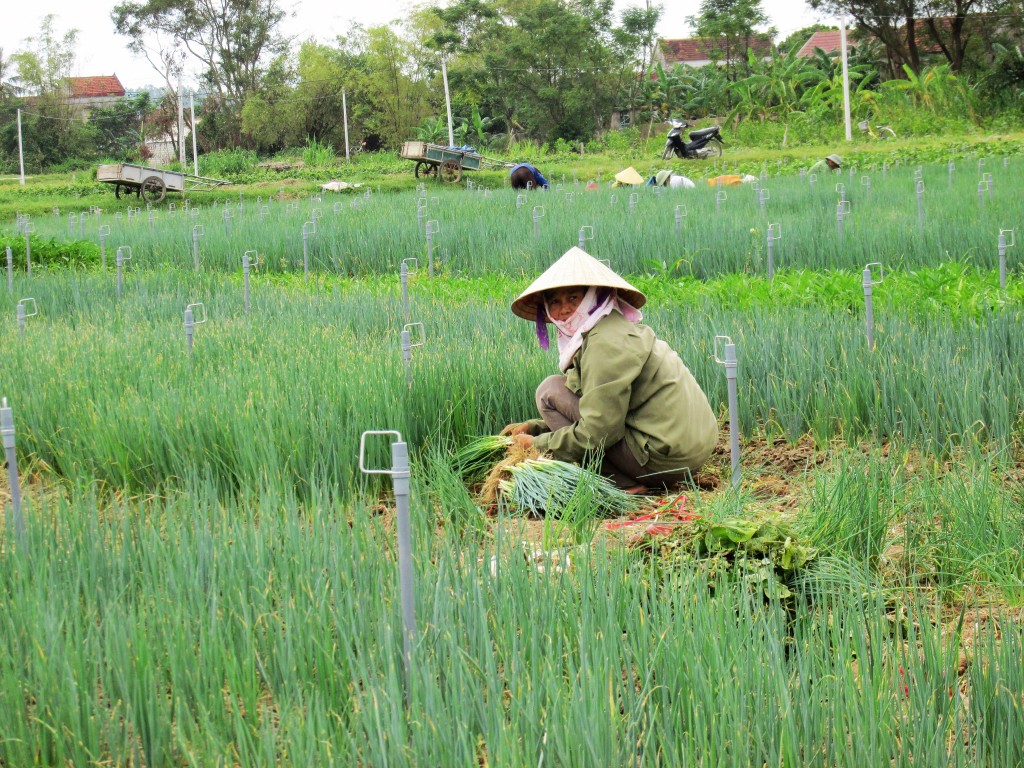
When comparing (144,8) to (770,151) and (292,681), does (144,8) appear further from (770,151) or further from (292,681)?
(292,681)

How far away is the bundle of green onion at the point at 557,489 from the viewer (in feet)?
11.7

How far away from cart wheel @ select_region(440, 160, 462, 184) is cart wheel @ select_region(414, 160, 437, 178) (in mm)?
473

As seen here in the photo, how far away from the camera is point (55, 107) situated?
37.3 meters

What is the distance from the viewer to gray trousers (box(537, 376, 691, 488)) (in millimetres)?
3975

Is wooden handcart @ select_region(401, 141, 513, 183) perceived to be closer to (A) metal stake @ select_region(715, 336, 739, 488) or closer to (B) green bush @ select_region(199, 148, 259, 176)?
(B) green bush @ select_region(199, 148, 259, 176)

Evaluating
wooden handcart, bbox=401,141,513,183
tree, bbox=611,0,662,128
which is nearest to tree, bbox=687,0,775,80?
tree, bbox=611,0,662,128

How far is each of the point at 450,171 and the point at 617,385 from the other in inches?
808

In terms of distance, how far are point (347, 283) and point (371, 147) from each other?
2797 cm

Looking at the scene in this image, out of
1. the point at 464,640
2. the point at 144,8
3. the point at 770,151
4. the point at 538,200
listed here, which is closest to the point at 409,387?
the point at 464,640

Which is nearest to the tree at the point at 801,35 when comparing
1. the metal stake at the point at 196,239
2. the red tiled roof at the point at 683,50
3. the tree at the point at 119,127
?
the red tiled roof at the point at 683,50

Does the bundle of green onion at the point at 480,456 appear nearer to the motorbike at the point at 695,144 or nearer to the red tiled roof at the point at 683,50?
the motorbike at the point at 695,144

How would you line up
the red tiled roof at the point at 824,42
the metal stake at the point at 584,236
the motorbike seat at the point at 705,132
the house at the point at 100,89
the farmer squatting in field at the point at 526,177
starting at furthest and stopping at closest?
1. the house at the point at 100,89
2. the red tiled roof at the point at 824,42
3. the motorbike seat at the point at 705,132
4. the farmer squatting in field at the point at 526,177
5. the metal stake at the point at 584,236

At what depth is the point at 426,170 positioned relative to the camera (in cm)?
2438

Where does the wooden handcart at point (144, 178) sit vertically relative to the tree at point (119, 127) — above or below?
below
